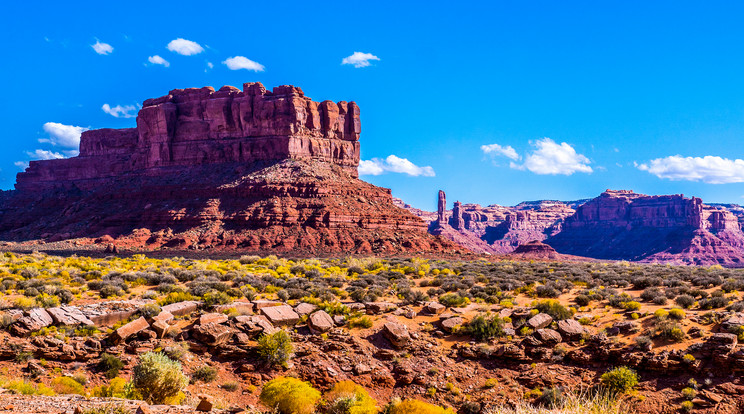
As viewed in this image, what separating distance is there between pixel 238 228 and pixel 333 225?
539 inches

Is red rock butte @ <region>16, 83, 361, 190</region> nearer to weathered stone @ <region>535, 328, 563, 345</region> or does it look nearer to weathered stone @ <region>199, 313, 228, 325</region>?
weathered stone @ <region>199, 313, 228, 325</region>

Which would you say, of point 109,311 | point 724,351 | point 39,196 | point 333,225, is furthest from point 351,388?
point 39,196

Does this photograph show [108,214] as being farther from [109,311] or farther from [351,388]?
[351,388]

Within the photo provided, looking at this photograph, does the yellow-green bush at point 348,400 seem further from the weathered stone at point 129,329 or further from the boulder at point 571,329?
the boulder at point 571,329

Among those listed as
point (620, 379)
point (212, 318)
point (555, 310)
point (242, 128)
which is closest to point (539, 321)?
point (555, 310)

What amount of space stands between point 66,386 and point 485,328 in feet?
39.7

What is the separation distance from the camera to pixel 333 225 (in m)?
68.6

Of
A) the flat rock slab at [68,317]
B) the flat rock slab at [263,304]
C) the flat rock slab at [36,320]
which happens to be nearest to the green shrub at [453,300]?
the flat rock slab at [263,304]

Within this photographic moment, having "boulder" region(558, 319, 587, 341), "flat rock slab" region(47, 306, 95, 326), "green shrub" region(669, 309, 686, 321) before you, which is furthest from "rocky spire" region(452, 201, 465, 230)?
"flat rock slab" region(47, 306, 95, 326)

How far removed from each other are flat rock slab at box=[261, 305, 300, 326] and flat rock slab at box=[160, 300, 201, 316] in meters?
2.61

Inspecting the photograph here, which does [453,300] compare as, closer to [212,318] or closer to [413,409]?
[413,409]

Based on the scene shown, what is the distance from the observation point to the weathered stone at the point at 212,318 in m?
15.6

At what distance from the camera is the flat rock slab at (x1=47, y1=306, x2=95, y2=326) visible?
587 inches

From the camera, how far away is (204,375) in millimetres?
13242
